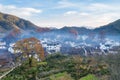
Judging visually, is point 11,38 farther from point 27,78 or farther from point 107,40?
point 27,78

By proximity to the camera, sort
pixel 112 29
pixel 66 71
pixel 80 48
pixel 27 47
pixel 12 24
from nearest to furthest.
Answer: pixel 66 71
pixel 27 47
pixel 80 48
pixel 112 29
pixel 12 24

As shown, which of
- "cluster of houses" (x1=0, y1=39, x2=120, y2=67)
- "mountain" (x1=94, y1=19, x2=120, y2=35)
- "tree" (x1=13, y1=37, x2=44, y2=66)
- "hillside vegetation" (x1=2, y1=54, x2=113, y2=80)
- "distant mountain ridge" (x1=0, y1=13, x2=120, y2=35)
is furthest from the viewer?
"distant mountain ridge" (x1=0, y1=13, x2=120, y2=35)

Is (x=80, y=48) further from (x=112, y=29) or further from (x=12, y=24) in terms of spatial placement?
(x=12, y=24)

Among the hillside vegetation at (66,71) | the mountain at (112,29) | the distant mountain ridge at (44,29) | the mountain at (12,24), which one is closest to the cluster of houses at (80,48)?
the hillside vegetation at (66,71)

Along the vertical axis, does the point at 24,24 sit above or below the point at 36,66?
above

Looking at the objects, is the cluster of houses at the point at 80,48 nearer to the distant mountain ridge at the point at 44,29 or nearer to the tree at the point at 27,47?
the tree at the point at 27,47

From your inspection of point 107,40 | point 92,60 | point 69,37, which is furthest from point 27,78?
point 69,37

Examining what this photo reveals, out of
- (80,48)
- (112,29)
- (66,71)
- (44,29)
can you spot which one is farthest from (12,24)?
(66,71)

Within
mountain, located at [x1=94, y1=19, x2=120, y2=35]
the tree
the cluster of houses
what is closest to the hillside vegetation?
the tree

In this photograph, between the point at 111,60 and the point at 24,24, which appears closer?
the point at 111,60

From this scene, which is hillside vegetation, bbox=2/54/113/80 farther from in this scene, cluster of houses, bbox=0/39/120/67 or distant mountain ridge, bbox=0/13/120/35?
distant mountain ridge, bbox=0/13/120/35

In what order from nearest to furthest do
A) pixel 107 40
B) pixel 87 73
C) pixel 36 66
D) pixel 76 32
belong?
pixel 87 73 < pixel 36 66 < pixel 107 40 < pixel 76 32
